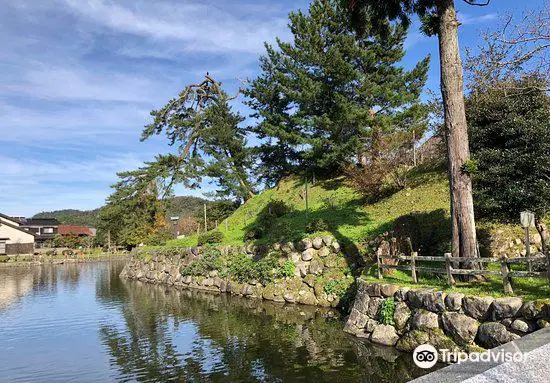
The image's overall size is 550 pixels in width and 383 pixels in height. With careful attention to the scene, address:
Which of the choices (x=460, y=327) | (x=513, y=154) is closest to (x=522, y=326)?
(x=460, y=327)

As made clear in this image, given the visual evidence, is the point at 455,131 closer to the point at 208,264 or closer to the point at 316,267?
the point at 316,267

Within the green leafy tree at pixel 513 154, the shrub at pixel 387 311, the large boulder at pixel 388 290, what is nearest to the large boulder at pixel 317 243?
the large boulder at pixel 388 290

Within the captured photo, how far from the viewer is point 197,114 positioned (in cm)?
4116

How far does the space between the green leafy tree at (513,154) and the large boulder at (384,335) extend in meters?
6.10

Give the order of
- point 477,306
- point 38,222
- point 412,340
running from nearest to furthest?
1. point 477,306
2. point 412,340
3. point 38,222

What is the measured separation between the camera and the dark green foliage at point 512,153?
13.5 meters

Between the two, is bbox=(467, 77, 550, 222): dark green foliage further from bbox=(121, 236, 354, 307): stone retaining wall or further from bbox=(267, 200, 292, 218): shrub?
bbox=(267, 200, 292, 218): shrub

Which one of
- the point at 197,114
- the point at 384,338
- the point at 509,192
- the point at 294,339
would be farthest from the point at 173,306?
the point at 197,114

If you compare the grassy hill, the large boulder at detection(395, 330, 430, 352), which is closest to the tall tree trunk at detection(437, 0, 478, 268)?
the large boulder at detection(395, 330, 430, 352)

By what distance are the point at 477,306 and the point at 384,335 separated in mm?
3046

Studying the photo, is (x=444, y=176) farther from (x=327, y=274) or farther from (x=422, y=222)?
(x=327, y=274)

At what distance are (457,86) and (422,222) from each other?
317 inches

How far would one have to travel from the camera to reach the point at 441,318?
10.3 m

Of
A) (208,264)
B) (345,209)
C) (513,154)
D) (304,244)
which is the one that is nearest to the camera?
(513,154)
